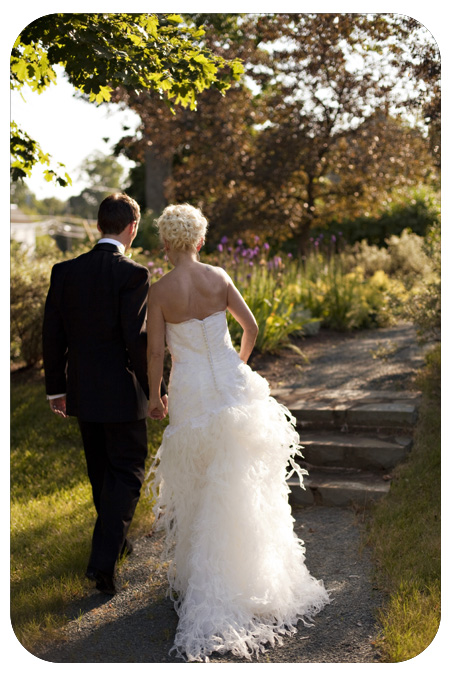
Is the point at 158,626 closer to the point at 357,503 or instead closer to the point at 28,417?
the point at 357,503

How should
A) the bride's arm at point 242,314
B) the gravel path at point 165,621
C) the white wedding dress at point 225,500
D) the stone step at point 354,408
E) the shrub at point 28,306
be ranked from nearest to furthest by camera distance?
1. the gravel path at point 165,621
2. the white wedding dress at point 225,500
3. the bride's arm at point 242,314
4. the stone step at point 354,408
5. the shrub at point 28,306

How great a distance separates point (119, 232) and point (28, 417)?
4335 millimetres

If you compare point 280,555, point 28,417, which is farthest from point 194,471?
point 28,417

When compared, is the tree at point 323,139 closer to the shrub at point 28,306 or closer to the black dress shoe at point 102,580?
the shrub at point 28,306

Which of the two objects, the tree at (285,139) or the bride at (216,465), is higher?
the tree at (285,139)

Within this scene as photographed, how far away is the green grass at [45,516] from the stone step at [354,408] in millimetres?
1408

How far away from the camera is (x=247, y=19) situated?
10750 mm

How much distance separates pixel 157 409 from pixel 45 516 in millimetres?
Answer: 2072

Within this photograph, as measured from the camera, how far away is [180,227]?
3.44 m

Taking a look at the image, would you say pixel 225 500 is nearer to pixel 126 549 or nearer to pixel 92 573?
pixel 92 573

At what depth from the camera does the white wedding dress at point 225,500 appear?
3.33 metres

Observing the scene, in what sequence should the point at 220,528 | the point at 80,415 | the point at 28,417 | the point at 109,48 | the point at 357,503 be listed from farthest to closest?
the point at 28,417 < the point at 357,503 < the point at 109,48 < the point at 80,415 < the point at 220,528

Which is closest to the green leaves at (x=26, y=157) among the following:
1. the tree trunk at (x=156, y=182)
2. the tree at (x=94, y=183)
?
the tree trunk at (x=156, y=182)

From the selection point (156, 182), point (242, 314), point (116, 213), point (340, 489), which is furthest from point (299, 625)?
point (156, 182)
